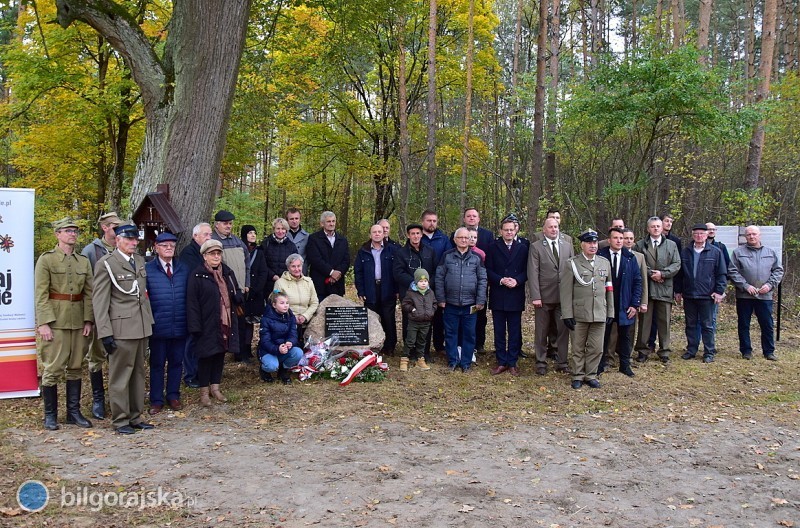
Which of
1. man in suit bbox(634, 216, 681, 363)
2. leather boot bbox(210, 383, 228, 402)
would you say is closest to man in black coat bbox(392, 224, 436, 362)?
leather boot bbox(210, 383, 228, 402)

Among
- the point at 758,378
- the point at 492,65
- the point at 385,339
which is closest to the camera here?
the point at 758,378

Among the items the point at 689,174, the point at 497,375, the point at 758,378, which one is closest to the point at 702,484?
the point at 497,375

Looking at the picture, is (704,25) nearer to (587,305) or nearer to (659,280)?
(659,280)

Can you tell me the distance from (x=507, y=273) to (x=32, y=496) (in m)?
5.98

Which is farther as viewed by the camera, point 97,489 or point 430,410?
point 430,410

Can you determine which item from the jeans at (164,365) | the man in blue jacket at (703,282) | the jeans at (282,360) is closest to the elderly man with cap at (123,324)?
the jeans at (164,365)

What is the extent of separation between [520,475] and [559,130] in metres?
11.7

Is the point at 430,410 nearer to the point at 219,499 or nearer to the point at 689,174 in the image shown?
the point at 219,499

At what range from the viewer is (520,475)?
15.8 feet

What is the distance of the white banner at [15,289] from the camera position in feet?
21.5

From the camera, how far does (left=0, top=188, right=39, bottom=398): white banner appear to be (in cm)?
654

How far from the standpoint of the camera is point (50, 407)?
5832mm

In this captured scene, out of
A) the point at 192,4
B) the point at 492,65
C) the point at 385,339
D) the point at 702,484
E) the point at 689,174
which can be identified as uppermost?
the point at 492,65

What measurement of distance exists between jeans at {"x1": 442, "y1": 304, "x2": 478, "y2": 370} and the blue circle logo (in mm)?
5127
